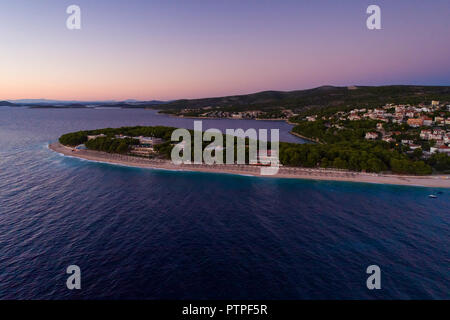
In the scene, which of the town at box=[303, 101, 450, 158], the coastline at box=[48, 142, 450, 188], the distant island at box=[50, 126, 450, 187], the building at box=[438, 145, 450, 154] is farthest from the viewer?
the town at box=[303, 101, 450, 158]

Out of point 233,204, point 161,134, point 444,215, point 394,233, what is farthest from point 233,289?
point 161,134

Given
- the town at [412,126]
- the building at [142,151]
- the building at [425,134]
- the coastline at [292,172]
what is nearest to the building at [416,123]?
the town at [412,126]

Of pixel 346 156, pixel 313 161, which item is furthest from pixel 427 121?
pixel 313 161

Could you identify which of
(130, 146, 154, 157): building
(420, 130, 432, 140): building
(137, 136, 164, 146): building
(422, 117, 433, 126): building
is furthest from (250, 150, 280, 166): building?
(422, 117, 433, 126): building

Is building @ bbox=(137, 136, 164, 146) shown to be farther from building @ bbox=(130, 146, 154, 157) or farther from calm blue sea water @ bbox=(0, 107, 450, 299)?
calm blue sea water @ bbox=(0, 107, 450, 299)

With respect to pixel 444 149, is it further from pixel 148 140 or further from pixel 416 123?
pixel 148 140

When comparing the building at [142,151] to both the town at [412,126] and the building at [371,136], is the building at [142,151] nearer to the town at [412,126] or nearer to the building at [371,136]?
the building at [371,136]
